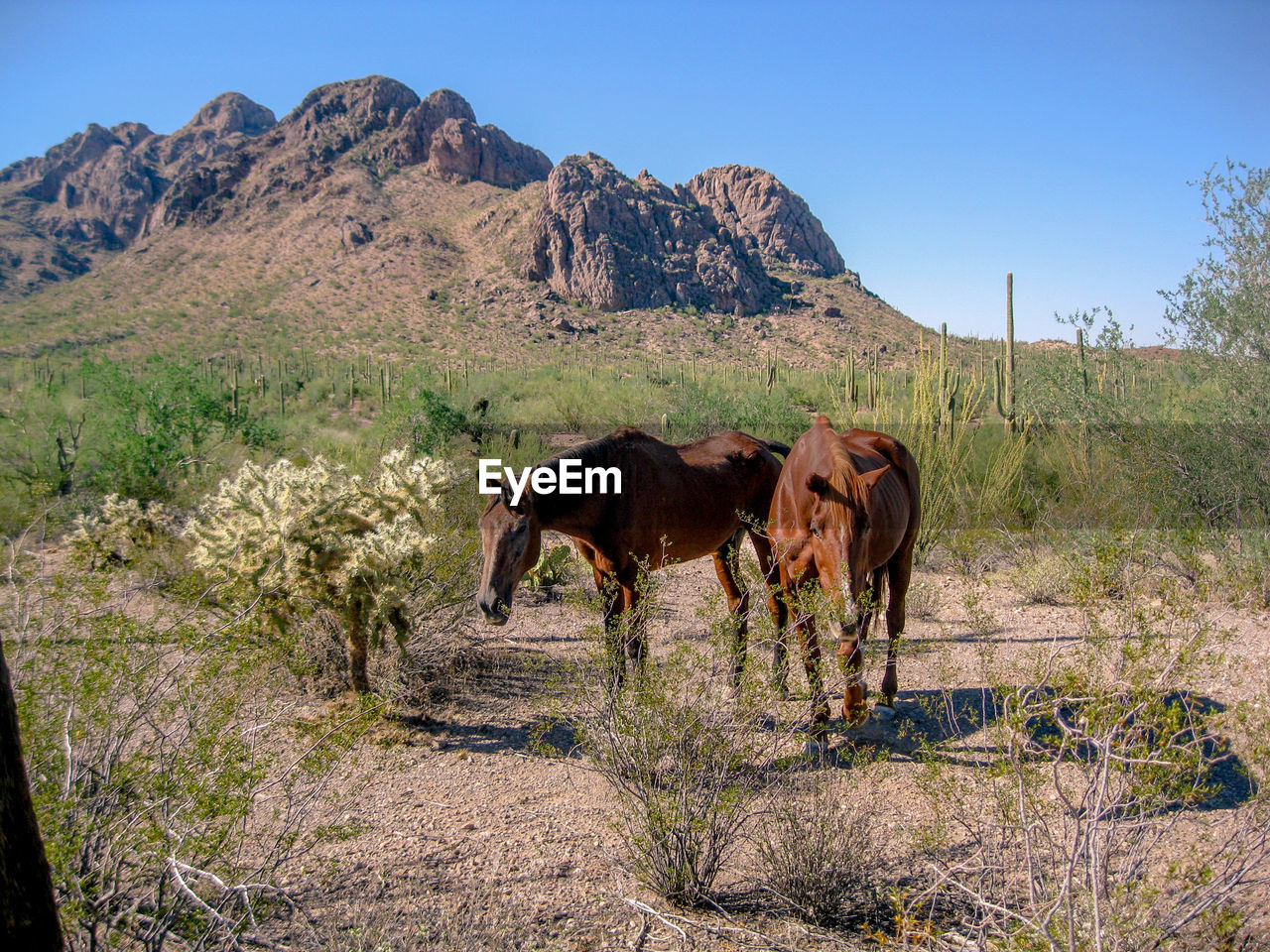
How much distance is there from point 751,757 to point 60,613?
3175mm

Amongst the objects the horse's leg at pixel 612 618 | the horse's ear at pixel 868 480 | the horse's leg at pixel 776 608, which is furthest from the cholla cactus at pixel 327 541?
the horse's ear at pixel 868 480

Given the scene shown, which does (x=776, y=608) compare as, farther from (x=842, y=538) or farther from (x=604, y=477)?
(x=604, y=477)

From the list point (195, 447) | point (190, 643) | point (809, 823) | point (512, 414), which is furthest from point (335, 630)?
point (512, 414)

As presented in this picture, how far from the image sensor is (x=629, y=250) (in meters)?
69.4

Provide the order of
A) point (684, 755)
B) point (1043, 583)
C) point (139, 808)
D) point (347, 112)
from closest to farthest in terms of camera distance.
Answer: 1. point (139, 808)
2. point (684, 755)
3. point (1043, 583)
4. point (347, 112)

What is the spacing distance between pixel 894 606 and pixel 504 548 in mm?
3175

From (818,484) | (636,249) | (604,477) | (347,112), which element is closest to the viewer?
(818,484)

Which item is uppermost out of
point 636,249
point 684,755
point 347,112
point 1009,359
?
point 347,112

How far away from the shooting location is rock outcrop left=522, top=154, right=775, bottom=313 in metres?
64.2

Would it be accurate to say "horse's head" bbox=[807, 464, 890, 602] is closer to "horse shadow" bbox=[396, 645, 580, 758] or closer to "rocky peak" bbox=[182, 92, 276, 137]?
"horse shadow" bbox=[396, 645, 580, 758]

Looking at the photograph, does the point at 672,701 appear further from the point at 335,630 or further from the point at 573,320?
the point at 573,320

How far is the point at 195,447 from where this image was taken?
1301 cm

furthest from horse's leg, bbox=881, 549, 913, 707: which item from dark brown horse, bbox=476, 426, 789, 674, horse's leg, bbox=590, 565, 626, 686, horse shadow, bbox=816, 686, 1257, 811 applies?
horse's leg, bbox=590, 565, 626, 686

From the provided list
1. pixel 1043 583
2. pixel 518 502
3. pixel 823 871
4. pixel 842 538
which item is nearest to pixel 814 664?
pixel 842 538
